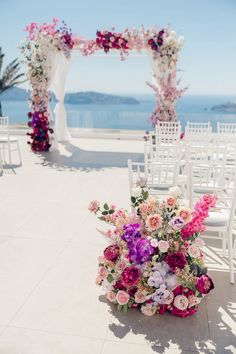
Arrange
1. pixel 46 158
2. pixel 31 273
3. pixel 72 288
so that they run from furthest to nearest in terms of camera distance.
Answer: pixel 46 158
pixel 31 273
pixel 72 288

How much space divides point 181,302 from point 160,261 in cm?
31

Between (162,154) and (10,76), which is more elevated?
(10,76)

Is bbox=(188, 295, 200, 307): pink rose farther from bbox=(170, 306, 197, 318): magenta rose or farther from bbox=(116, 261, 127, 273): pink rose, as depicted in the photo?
bbox=(116, 261, 127, 273): pink rose

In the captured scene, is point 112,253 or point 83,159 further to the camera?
point 83,159

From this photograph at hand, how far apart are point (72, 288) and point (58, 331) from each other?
0.50 metres

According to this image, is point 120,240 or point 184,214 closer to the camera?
point 184,214

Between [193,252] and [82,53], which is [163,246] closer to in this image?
[193,252]

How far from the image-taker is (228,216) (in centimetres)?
311

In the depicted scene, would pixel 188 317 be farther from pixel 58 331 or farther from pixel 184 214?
pixel 58 331

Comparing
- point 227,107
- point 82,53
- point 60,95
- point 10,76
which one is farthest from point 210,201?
point 227,107

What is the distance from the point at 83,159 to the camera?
777 centimetres

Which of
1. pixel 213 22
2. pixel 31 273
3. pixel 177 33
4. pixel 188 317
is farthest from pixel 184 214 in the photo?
pixel 213 22

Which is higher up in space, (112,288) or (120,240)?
(120,240)

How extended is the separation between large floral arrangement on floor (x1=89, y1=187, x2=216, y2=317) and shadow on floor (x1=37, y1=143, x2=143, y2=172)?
4.27 metres
